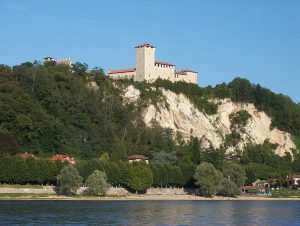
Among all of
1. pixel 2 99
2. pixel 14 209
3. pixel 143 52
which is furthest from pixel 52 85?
pixel 14 209

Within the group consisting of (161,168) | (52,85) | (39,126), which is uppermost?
(52,85)

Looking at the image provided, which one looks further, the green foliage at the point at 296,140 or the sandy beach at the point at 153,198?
the green foliage at the point at 296,140

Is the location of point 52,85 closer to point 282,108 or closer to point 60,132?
point 60,132

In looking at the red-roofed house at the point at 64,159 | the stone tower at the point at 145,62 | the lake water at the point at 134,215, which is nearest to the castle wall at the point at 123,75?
the stone tower at the point at 145,62

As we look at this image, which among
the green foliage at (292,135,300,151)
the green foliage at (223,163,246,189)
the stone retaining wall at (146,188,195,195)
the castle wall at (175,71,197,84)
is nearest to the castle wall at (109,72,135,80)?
the castle wall at (175,71,197,84)

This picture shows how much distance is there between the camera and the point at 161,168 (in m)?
92.4

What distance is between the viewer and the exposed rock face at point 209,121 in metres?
120

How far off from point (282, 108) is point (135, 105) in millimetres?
35785

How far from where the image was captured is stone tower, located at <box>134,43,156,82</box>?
4796 inches

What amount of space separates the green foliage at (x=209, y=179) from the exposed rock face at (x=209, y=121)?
28510mm

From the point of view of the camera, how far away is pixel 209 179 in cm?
9000

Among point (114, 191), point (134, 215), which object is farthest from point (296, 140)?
point (134, 215)

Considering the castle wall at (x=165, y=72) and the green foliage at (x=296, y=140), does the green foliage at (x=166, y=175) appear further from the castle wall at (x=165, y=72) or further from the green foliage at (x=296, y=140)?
the green foliage at (x=296, y=140)

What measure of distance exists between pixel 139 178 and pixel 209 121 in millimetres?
43171
